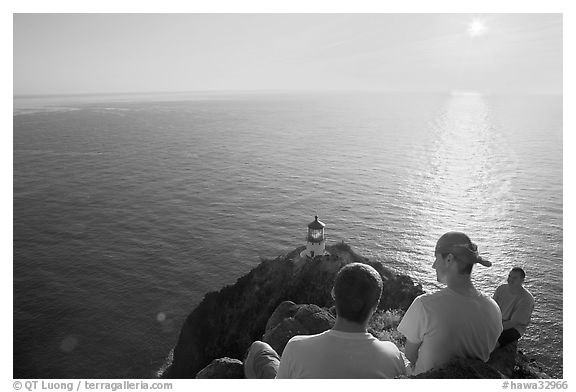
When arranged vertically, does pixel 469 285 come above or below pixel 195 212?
above

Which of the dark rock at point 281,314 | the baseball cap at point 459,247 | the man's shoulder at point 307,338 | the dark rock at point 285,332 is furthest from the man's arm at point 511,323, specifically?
the dark rock at point 281,314

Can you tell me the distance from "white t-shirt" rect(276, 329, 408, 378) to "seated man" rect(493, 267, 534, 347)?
3.89 meters

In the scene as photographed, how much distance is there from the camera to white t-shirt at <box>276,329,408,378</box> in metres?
3.72

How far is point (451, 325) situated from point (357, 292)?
4.84 feet

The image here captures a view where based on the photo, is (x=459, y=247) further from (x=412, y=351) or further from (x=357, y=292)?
(x=357, y=292)

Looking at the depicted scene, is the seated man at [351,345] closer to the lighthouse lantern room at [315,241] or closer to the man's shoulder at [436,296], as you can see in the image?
the man's shoulder at [436,296]

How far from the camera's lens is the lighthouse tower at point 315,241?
34.3m

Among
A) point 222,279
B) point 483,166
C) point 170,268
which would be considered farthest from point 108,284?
point 483,166

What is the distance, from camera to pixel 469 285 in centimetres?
450

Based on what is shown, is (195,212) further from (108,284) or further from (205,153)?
(205,153)

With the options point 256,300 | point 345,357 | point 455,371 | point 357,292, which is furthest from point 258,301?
point 357,292

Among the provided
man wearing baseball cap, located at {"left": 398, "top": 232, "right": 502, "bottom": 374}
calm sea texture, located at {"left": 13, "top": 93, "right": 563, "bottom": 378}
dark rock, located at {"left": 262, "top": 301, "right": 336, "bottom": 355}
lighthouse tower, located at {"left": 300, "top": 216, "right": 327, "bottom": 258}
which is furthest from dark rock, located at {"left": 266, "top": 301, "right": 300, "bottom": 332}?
lighthouse tower, located at {"left": 300, "top": 216, "right": 327, "bottom": 258}

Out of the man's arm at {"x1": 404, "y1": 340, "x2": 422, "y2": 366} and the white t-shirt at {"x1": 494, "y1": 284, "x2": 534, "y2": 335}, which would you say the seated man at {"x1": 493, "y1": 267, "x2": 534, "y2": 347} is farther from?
the man's arm at {"x1": 404, "y1": 340, "x2": 422, "y2": 366}
